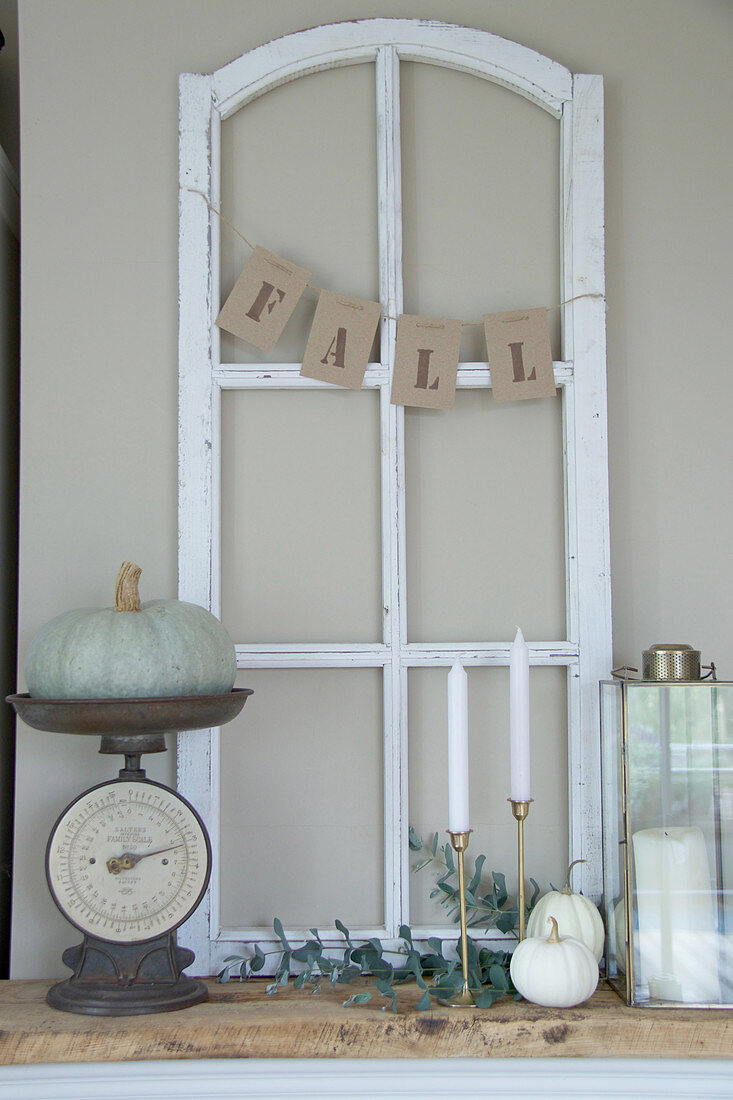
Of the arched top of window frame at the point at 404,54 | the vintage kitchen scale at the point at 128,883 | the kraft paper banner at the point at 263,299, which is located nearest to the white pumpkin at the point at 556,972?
the vintage kitchen scale at the point at 128,883

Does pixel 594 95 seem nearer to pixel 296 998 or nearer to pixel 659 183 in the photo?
pixel 659 183

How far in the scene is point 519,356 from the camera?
58.3 inches

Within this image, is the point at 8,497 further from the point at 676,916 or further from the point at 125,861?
the point at 676,916

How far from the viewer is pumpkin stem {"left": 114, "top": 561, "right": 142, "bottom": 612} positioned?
1.25 meters

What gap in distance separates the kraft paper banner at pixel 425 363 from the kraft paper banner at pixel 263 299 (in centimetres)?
17

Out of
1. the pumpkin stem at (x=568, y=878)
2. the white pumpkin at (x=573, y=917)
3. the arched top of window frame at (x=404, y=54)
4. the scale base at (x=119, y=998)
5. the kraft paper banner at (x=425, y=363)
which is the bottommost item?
the scale base at (x=119, y=998)

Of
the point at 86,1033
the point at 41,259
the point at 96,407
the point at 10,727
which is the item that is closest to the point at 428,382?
the point at 96,407

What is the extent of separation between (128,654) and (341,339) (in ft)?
1.97

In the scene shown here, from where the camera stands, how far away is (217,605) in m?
1.45

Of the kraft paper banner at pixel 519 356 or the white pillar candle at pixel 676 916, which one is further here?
the kraft paper banner at pixel 519 356

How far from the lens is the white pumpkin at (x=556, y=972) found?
1203 mm

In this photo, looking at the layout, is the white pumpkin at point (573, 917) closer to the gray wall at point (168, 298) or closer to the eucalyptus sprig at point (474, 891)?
the eucalyptus sprig at point (474, 891)

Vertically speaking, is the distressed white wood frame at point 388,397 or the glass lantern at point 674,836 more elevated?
the distressed white wood frame at point 388,397

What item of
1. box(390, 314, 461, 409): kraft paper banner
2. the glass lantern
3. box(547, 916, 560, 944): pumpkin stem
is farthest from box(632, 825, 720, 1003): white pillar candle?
box(390, 314, 461, 409): kraft paper banner
